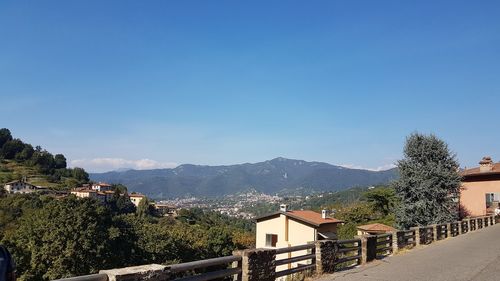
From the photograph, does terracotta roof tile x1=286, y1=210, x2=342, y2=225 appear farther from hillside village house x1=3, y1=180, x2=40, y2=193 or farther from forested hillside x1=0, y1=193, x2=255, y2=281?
hillside village house x1=3, y1=180, x2=40, y2=193

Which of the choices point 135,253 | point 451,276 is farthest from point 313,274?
point 135,253

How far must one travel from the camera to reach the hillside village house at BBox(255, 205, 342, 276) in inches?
1555

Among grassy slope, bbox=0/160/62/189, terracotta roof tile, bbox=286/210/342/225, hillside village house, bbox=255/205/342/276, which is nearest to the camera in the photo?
terracotta roof tile, bbox=286/210/342/225

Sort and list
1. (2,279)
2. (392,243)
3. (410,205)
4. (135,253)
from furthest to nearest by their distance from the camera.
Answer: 1. (135,253)
2. (410,205)
3. (392,243)
4. (2,279)

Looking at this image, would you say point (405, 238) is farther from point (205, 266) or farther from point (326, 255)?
point (205, 266)

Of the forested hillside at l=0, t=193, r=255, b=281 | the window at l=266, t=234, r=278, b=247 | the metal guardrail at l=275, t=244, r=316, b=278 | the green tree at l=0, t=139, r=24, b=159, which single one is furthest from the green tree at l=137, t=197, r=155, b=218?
the metal guardrail at l=275, t=244, r=316, b=278

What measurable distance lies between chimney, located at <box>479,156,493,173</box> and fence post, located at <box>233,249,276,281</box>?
123 feet

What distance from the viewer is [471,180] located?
4094 cm

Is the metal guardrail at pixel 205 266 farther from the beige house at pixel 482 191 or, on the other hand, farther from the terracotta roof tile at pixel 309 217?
the beige house at pixel 482 191

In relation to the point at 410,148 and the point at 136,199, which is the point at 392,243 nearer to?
the point at 410,148

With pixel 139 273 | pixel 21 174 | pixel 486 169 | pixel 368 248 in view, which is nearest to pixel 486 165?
pixel 486 169

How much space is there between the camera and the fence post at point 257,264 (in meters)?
9.06

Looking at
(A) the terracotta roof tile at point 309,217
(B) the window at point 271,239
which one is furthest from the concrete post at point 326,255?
(B) the window at point 271,239

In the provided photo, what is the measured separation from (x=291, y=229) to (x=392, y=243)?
76.2 feet
